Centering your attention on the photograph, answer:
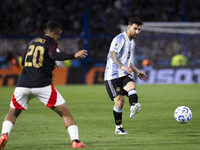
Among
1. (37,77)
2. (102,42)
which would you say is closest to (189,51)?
(102,42)

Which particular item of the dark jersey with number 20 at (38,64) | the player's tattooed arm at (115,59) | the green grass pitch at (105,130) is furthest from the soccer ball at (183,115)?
the dark jersey with number 20 at (38,64)

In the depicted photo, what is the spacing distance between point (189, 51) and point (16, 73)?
894cm

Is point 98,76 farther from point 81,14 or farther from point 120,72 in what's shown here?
point 120,72

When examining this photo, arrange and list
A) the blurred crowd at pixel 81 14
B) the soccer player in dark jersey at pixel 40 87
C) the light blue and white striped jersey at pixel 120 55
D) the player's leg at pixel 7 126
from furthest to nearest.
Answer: the blurred crowd at pixel 81 14 → the light blue and white striped jersey at pixel 120 55 → the soccer player in dark jersey at pixel 40 87 → the player's leg at pixel 7 126

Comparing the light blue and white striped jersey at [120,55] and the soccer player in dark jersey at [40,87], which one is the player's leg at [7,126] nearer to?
the soccer player in dark jersey at [40,87]

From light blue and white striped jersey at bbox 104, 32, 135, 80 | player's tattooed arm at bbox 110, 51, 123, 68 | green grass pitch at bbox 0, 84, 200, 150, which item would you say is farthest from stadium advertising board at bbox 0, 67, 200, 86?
player's tattooed arm at bbox 110, 51, 123, 68

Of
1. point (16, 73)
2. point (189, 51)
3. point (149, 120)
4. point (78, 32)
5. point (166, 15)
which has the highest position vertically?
point (166, 15)

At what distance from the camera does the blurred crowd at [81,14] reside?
84.2 feet

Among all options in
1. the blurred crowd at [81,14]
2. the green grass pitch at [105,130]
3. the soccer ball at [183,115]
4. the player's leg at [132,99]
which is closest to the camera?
the green grass pitch at [105,130]

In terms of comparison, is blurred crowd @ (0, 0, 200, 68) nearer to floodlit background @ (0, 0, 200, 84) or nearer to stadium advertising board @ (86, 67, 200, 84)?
floodlit background @ (0, 0, 200, 84)

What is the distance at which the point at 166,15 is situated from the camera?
88.8 feet

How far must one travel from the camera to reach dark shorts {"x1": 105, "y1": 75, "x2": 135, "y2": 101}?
23.4 ft

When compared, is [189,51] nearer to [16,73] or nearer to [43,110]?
[16,73]

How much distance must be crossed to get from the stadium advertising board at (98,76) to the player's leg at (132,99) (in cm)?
1307
